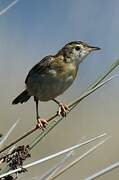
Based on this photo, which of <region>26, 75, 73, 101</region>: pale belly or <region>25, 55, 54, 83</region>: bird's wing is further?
<region>25, 55, 54, 83</region>: bird's wing

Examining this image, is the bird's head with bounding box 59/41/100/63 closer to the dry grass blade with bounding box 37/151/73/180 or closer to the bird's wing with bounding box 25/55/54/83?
the bird's wing with bounding box 25/55/54/83

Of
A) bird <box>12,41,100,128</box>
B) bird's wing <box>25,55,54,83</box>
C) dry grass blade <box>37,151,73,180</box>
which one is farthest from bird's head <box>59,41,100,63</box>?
dry grass blade <box>37,151,73,180</box>

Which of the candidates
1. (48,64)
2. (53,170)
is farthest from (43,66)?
(53,170)

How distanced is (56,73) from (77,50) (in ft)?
1.03

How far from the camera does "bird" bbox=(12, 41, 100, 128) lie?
4.34 meters

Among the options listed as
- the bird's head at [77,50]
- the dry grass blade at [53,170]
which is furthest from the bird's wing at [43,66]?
the dry grass blade at [53,170]

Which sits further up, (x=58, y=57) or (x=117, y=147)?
(x=58, y=57)

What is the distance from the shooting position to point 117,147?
11078 millimetres

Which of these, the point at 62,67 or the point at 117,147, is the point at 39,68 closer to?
the point at 62,67

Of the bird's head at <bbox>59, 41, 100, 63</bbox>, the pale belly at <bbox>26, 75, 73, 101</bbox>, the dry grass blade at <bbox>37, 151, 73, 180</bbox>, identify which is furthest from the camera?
the bird's head at <bbox>59, 41, 100, 63</bbox>

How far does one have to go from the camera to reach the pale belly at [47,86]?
4.32 meters

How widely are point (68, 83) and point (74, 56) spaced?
1.04 ft

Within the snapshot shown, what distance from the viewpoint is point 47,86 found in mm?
4359

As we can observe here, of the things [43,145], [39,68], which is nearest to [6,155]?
[39,68]
